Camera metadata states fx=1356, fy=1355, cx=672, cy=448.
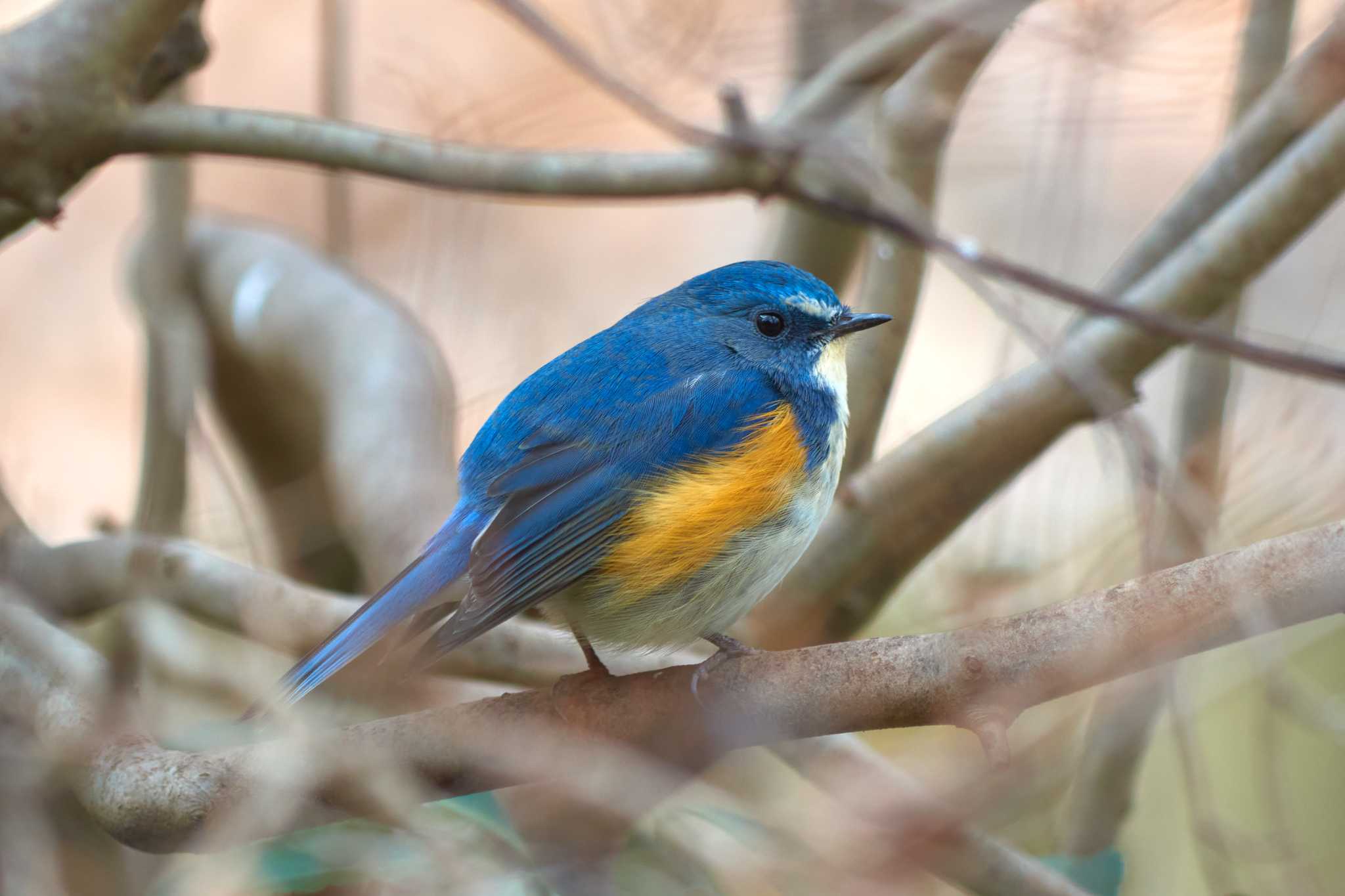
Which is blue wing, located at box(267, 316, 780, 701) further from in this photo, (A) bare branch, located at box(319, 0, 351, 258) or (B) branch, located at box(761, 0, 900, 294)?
(A) bare branch, located at box(319, 0, 351, 258)

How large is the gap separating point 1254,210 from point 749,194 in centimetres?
119

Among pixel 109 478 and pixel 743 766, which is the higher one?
pixel 109 478

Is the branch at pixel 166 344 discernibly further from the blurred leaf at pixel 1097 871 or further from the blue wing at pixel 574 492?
the blurred leaf at pixel 1097 871

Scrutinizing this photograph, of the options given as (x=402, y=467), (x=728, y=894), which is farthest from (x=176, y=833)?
(x=402, y=467)

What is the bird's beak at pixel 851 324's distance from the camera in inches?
114

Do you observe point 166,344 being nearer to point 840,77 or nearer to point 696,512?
point 840,77

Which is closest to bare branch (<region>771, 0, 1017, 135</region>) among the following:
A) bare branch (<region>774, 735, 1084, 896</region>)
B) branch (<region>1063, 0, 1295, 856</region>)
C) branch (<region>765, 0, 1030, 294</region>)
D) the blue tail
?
branch (<region>765, 0, 1030, 294</region>)

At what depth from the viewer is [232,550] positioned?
4445 mm

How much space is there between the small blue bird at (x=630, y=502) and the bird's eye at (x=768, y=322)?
0.10m

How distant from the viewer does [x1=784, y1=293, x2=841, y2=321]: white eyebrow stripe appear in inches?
114

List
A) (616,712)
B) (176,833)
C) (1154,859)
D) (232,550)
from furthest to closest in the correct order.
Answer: (232,550), (1154,859), (616,712), (176,833)

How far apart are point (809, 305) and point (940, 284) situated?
351 cm

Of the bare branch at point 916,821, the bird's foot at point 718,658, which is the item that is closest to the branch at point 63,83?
the bird's foot at point 718,658

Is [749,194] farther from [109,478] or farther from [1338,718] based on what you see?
[109,478]
